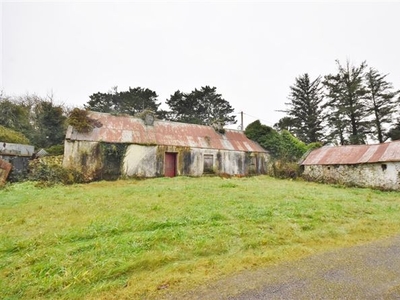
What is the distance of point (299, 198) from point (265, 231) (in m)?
4.78

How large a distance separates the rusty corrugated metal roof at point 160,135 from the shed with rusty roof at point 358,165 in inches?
201

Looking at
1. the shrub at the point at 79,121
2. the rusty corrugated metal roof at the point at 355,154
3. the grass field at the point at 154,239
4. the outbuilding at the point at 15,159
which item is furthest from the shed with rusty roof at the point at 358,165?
the outbuilding at the point at 15,159

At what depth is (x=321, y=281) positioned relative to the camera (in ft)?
11.5

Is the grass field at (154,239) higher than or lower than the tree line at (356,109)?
lower

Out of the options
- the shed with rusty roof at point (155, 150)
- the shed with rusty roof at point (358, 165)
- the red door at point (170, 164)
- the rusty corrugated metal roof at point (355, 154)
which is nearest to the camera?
the shed with rusty roof at point (358, 165)

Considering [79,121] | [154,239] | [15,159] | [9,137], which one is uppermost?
[79,121]

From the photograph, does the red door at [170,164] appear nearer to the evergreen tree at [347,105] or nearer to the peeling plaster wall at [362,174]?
the peeling plaster wall at [362,174]

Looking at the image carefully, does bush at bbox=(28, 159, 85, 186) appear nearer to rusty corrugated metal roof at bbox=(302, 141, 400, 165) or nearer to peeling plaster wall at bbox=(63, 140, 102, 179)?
peeling plaster wall at bbox=(63, 140, 102, 179)

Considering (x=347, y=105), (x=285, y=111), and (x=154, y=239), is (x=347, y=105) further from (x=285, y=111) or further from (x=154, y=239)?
(x=154, y=239)

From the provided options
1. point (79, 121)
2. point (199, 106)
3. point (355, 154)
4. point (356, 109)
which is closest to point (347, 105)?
point (356, 109)

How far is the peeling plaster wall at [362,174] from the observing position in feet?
48.6

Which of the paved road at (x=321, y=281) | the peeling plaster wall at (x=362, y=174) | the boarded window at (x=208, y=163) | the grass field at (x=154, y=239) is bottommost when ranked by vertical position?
the paved road at (x=321, y=281)

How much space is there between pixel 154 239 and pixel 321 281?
3045mm

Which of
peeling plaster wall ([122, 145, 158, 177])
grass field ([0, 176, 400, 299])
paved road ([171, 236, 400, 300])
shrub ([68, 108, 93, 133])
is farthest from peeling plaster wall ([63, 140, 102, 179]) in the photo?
paved road ([171, 236, 400, 300])
